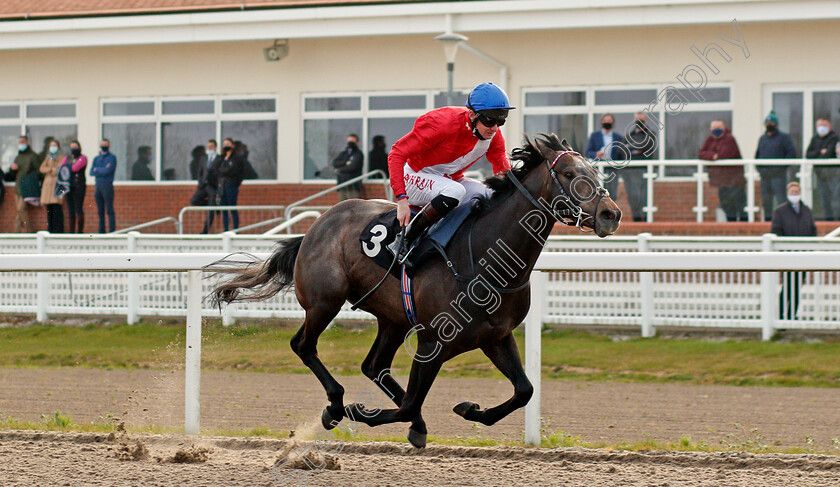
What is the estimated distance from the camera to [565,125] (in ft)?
47.8

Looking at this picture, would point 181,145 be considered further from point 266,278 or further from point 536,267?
point 536,267

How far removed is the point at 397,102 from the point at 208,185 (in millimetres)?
2987

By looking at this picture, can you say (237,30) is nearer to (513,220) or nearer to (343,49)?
(343,49)

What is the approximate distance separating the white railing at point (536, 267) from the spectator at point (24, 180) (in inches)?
391

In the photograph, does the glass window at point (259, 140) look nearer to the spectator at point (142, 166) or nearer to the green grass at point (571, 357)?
the spectator at point (142, 166)

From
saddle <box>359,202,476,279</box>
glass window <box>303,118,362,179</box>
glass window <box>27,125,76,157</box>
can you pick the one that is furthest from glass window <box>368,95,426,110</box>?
saddle <box>359,202,476,279</box>

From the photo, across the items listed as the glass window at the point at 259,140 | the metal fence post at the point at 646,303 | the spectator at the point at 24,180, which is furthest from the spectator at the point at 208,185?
the metal fence post at the point at 646,303

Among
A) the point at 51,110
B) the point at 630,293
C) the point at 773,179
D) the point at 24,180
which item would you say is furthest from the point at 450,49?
the point at 51,110

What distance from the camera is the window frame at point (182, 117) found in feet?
51.6

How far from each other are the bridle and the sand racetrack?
1159 mm

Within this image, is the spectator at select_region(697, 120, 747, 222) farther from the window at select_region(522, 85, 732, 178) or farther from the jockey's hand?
the jockey's hand

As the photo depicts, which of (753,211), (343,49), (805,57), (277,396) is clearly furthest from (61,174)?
(805,57)

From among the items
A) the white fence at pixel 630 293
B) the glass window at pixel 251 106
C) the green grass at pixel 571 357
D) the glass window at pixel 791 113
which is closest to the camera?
the green grass at pixel 571 357

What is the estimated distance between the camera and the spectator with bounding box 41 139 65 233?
14603mm
